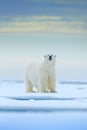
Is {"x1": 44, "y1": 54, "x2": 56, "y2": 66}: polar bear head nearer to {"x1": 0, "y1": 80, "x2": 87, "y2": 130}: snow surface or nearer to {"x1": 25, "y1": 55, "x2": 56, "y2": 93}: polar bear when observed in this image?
{"x1": 25, "y1": 55, "x2": 56, "y2": 93}: polar bear

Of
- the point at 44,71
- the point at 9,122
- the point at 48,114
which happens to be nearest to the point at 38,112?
the point at 48,114

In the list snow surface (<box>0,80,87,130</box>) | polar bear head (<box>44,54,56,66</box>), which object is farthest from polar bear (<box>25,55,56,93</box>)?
snow surface (<box>0,80,87,130</box>)

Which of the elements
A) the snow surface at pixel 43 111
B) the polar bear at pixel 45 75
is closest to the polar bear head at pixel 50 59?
the polar bear at pixel 45 75

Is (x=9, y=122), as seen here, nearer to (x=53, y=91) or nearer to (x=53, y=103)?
(x=53, y=103)

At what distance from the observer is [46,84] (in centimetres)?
358

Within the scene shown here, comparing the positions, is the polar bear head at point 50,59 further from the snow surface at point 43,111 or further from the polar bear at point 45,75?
the snow surface at point 43,111

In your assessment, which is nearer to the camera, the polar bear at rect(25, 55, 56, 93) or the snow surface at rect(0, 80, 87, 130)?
the snow surface at rect(0, 80, 87, 130)

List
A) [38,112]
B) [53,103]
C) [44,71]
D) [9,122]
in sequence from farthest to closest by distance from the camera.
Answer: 1. [44,71]
2. [53,103]
3. [38,112]
4. [9,122]

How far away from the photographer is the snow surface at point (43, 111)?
8.68ft

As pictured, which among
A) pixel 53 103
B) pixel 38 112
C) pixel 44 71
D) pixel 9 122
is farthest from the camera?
pixel 44 71

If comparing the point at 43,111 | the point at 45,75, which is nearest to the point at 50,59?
the point at 45,75

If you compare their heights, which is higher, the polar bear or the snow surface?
the polar bear

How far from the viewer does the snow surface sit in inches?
104

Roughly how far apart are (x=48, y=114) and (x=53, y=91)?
2.65 ft
